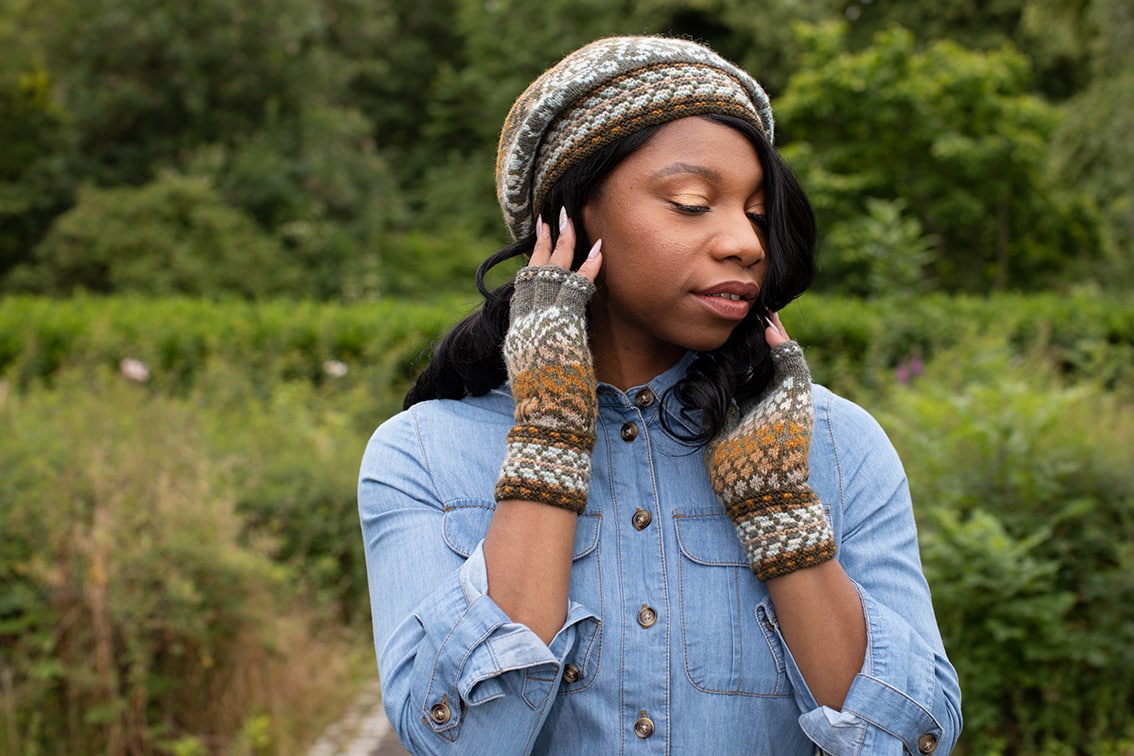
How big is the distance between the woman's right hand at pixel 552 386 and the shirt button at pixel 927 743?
0.55 meters

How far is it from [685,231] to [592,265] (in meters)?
0.14

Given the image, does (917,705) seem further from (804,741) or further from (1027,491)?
(1027,491)

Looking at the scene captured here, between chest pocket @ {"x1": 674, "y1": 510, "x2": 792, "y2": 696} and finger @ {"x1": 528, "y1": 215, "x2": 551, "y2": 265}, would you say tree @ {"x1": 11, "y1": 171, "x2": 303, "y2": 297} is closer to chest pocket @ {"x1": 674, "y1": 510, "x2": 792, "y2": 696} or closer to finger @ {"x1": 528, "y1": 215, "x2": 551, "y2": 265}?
finger @ {"x1": 528, "y1": 215, "x2": 551, "y2": 265}

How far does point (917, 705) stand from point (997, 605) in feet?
9.08

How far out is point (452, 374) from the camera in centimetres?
176

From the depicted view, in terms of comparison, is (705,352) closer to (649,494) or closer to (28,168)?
(649,494)

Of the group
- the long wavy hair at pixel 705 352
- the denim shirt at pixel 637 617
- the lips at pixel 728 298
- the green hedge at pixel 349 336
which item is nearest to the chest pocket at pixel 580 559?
the denim shirt at pixel 637 617

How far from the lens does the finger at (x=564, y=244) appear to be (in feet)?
5.28

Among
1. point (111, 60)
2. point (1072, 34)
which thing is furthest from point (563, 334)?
point (111, 60)

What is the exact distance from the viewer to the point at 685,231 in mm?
1557

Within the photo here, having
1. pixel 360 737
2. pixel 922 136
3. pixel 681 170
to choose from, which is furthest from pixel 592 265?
pixel 922 136

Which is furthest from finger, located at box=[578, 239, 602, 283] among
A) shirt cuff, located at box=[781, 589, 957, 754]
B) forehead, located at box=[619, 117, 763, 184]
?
shirt cuff, located at box=[781, 589, 957, 754]

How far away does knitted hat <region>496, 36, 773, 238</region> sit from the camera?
155cm

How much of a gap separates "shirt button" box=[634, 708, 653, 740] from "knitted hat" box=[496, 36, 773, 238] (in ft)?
2.48
